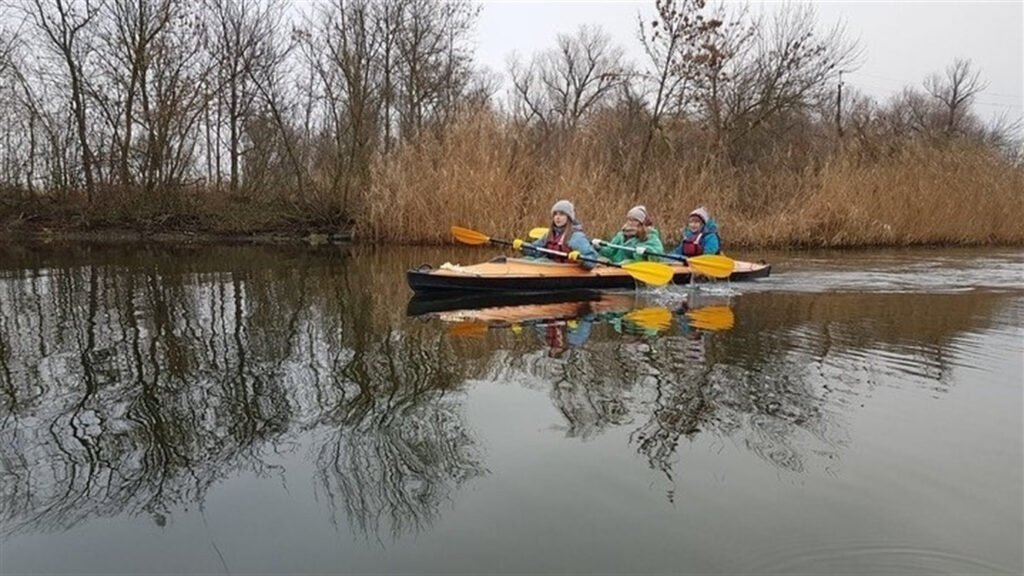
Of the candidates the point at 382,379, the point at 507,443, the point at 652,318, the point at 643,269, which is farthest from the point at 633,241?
the point at 507,443

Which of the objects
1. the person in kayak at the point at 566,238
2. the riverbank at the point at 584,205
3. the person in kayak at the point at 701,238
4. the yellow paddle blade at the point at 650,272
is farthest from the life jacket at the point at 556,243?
the riverbank at the point at 584,205

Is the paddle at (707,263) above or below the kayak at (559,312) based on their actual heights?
above

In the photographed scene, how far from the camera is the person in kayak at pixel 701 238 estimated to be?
10758 mm

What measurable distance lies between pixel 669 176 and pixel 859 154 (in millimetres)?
5376

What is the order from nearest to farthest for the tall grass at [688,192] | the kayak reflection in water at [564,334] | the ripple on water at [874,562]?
the ripple on water at [874,562]
the kayak reflection in water at [564,334]
the tall grass at [688,192]

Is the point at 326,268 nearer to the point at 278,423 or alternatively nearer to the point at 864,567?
the point at 278,423

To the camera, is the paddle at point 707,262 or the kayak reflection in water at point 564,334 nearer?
the kayak reflection in water at point 564,334

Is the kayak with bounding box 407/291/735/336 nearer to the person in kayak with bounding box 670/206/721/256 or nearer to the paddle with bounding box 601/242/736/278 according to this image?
Answer: the paddle with bounding box 601/242/736/278

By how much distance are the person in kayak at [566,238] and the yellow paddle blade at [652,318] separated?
139 cm

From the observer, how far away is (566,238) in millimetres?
9766

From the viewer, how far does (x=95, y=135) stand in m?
20.5

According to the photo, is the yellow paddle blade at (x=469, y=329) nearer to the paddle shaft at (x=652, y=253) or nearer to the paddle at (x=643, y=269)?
the paddle at (x=643, y=269)

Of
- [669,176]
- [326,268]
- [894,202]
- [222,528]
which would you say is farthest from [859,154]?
[222,528]

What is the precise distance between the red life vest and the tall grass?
4.51m
